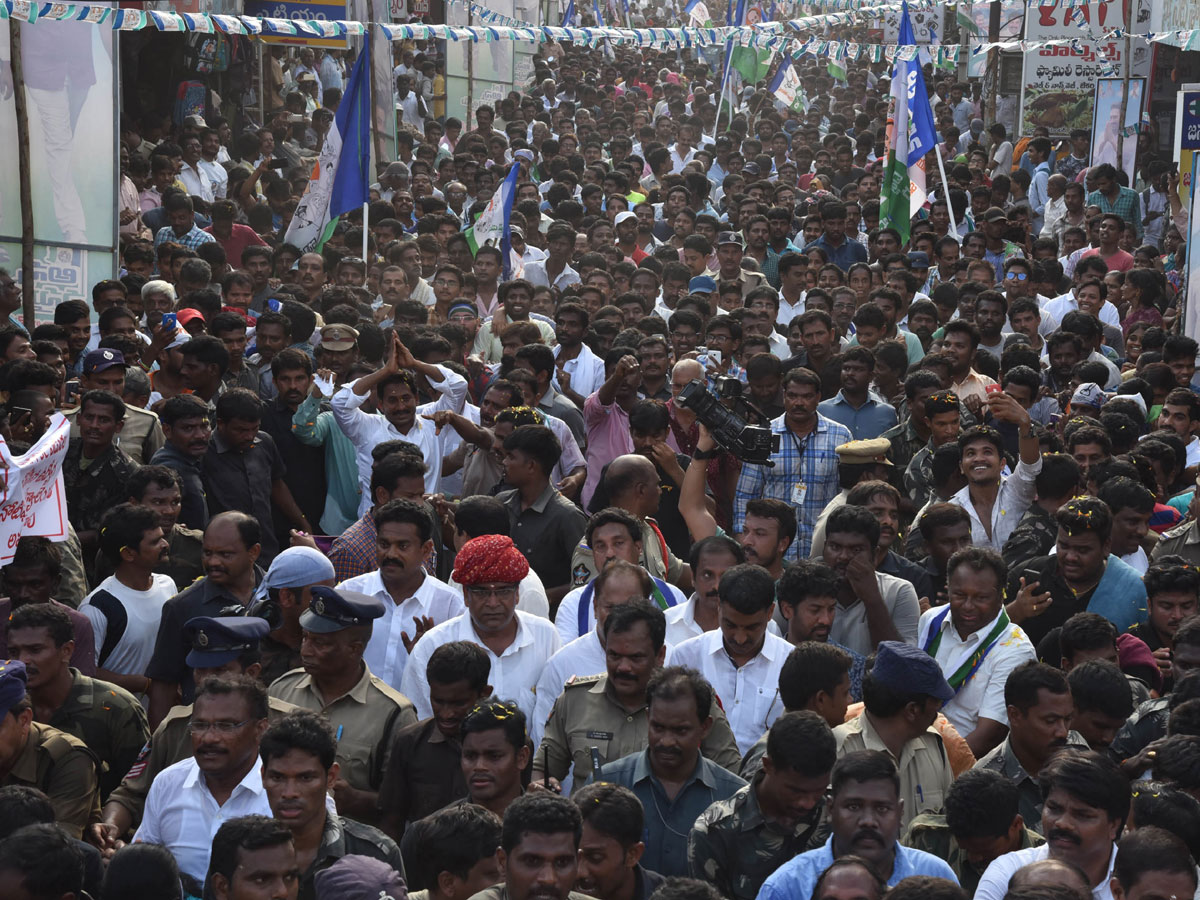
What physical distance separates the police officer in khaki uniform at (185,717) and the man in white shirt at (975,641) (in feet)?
7.86

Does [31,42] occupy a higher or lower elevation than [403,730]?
higher

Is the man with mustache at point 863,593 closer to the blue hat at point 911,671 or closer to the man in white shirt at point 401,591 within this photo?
the blue hat at point 911,671

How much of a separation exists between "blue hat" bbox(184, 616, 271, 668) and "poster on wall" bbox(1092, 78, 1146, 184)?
54.8 ft

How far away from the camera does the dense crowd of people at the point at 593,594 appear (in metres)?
4.36

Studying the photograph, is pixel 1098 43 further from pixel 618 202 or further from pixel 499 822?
pixel 499 822

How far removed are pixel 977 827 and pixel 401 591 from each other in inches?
98.9

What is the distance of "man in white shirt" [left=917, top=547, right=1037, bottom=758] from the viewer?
573cm

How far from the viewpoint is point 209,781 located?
4645 millimetres

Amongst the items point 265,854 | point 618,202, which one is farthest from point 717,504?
point 618,202

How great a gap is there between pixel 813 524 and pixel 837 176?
1353 cm

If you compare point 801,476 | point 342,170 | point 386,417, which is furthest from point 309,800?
point 342,170

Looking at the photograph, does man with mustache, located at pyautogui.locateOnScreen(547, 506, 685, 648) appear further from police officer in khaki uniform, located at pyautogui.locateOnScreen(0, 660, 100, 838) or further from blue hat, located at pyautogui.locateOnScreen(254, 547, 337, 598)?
police officer in khaki uniform, located at pyautogui.locateOnScreen(0, 660, 100, 838)

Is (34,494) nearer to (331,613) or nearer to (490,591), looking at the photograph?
(331,613)

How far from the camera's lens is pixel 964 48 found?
102ft
